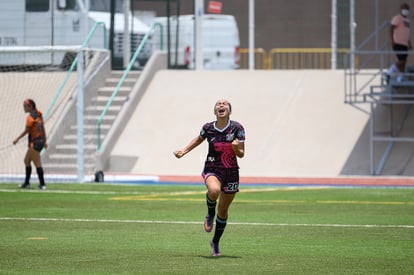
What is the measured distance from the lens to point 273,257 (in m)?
14.5

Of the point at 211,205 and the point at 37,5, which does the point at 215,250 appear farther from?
the point at 37,5

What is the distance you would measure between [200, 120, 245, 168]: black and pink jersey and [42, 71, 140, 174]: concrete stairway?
18542 millimetres

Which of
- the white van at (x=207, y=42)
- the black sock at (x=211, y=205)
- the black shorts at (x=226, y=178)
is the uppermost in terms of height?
the white van at (x=207, y=42)

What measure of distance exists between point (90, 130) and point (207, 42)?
6373 millimetres

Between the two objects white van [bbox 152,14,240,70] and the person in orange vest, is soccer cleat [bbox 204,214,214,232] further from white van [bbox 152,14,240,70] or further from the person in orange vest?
white van [bbox 152,14,240,70]

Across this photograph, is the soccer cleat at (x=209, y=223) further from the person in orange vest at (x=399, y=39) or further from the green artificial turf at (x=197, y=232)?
the person in orange vest at (x=399, y=39)

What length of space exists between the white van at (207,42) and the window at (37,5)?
412cm

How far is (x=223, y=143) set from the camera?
14.8 m

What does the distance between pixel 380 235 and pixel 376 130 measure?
16467 millimetres

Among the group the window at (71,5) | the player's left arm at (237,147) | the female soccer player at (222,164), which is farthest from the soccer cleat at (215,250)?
the window at (71,5)

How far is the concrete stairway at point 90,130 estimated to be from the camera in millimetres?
33750

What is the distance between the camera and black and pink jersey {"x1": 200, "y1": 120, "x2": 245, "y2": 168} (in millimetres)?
14750

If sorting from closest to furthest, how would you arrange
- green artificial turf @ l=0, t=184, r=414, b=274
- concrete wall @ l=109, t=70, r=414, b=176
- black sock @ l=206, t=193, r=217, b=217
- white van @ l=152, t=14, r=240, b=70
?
green artificial turf @ l=0, t=184, r=414, b=274 → black sock @ l=206, t=193, r=217, b=217 → concrete wall @ l=109, t=70, r=414, b=176 → white van @ l=152, t=14, r=240, b=70

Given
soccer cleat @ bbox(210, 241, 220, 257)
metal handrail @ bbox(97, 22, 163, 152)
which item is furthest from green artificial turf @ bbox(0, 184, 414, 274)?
metal handrail @ bbox(97, 22, 163, 152)
